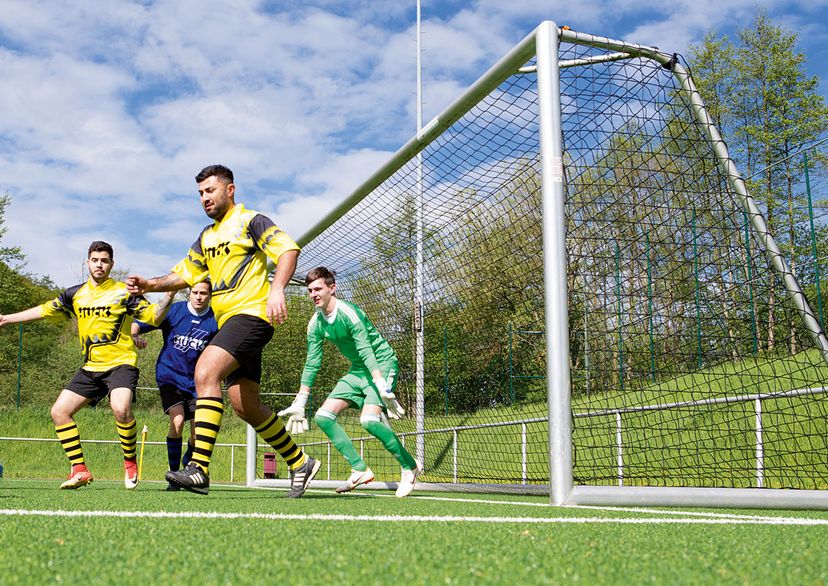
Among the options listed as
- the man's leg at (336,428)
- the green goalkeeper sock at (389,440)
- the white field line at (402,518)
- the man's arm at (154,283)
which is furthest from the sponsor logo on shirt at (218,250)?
the white field line at (402,518)

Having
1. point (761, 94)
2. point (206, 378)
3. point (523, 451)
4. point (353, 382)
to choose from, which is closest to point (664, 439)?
point (523, 451)

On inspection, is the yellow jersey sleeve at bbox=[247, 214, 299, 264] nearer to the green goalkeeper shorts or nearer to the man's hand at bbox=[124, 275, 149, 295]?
the man's hand at bbox=[124, 275, 149, 295]

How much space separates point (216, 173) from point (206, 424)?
1.55 metres

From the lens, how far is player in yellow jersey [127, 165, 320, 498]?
417 centimetres

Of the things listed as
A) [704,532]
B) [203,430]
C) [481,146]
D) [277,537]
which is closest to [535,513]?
[704,532]

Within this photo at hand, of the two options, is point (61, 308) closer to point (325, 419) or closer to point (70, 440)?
point (70, 440)

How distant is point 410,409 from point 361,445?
3549 millimetres

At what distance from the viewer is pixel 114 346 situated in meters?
6.50

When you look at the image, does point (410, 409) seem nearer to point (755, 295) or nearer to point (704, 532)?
point (755, 295)

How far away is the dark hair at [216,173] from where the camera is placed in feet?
15.4

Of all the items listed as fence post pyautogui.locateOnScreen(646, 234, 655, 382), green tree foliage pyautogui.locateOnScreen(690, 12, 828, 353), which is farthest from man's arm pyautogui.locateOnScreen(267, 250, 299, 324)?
green tree foliage pyautogui.locateOnScreen(690, 12, 828, 353)

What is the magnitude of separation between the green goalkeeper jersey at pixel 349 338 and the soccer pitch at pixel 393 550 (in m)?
3.19

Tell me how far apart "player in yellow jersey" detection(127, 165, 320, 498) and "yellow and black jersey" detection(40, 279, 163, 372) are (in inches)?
77.1

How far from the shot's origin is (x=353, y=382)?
243 inches
